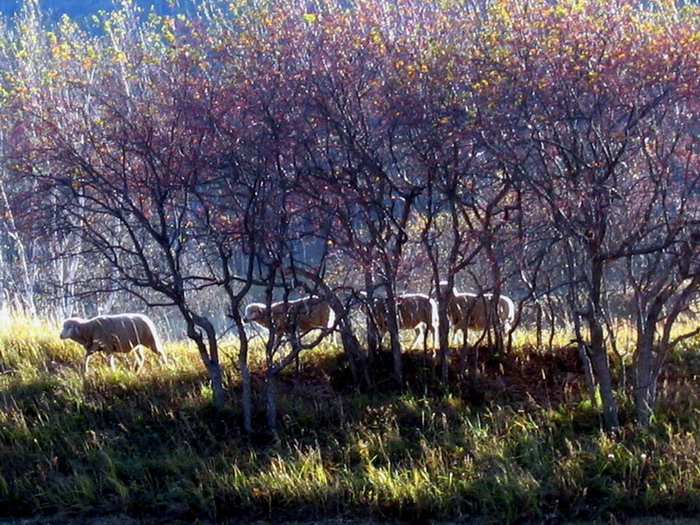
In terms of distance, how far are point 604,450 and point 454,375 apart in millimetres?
2277

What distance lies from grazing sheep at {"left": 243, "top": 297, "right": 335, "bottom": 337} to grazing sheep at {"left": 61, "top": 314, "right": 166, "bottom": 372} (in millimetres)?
1196

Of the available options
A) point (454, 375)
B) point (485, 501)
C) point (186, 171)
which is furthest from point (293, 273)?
point (485, 501)

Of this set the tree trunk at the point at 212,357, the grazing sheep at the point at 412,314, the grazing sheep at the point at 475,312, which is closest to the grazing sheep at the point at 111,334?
the tree trunk at the point at 212,357

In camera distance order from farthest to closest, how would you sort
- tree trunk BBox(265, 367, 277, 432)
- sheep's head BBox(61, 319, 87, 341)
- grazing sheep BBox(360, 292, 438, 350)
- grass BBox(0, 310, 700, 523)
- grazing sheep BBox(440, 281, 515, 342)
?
sheep's head BBox(61, 319, 87, 341)
grazing sheep BBox(440, 281, 515, 342)
grazing sheep BBox(360, 292, 438, 350)
tree trunk BBox(265, 367, 277, 432)
grass BBox(0, 310, 700, 523)

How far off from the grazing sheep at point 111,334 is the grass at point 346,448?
0.77ft

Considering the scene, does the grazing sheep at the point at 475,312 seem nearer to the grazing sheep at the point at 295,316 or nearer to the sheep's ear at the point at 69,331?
the grazing sheep at the point at 295,316

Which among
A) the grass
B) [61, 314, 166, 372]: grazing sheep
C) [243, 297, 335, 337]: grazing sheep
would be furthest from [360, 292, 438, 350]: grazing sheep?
[61, 314, 166, 372]: grazing sheep

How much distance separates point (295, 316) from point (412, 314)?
62.8 inches

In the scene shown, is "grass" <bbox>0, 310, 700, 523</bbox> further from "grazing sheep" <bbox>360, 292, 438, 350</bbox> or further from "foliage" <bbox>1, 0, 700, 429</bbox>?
"foliage" <bbox>1, 0, 700, 429</bbox>

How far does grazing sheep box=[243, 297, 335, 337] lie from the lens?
31.0ft

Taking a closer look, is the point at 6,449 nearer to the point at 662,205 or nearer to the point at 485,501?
the point at 485,501

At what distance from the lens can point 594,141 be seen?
8.31 m

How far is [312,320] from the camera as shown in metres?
10.4

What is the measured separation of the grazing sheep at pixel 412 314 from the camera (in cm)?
1014
